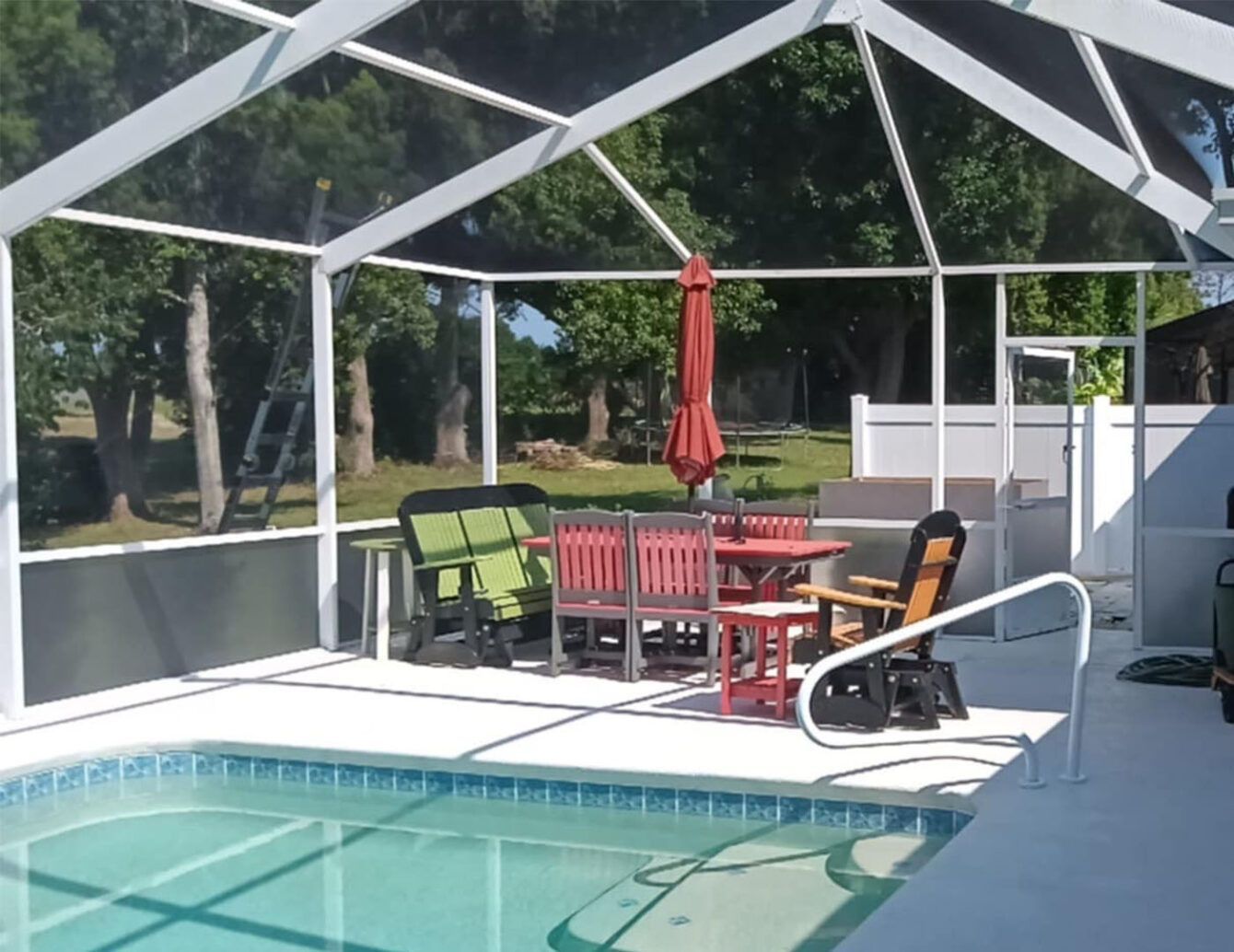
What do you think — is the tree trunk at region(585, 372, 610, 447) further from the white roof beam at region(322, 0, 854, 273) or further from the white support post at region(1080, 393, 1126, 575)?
the white roof beam at region(322, 0, 854, 273)

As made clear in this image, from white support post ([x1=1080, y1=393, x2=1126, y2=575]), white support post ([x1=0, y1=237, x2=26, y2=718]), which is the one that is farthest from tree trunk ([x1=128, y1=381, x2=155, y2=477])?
white support post ([x1=1080, y1=393, x2=1126, y2=575])

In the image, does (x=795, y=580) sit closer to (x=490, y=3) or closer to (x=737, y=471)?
(x=737, y=471)

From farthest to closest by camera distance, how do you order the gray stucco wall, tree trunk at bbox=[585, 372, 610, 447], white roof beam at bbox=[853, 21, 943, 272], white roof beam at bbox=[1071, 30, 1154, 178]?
tree trunk at bbox=[585, 372, 610, 447]
white roof beam at bbox=[853, 21, 943, 272]
the gray stucco wall
white roof beam at bbox=[1071, 30, 1154, 178]

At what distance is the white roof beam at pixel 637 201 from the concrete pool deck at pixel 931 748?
3362mm

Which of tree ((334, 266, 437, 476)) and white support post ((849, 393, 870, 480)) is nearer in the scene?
tree ((334, 266, 437, 476))

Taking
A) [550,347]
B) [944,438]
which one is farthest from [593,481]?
[944,438]

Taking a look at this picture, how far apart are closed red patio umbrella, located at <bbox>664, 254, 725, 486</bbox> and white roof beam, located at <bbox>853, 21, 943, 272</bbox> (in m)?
1.37

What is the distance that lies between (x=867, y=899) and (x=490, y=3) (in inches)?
185

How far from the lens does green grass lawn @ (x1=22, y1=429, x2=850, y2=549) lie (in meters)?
9.31

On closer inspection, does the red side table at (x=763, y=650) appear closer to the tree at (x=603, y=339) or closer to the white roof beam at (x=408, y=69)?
the white roof beam at (x=408, y=69)

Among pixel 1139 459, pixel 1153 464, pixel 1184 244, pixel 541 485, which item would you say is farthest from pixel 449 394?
pixel 1153 464

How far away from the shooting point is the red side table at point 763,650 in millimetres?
→ 8141

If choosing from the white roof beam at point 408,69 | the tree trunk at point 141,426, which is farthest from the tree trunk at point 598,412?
the tree trunk at point 141,426

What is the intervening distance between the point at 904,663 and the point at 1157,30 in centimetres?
340
